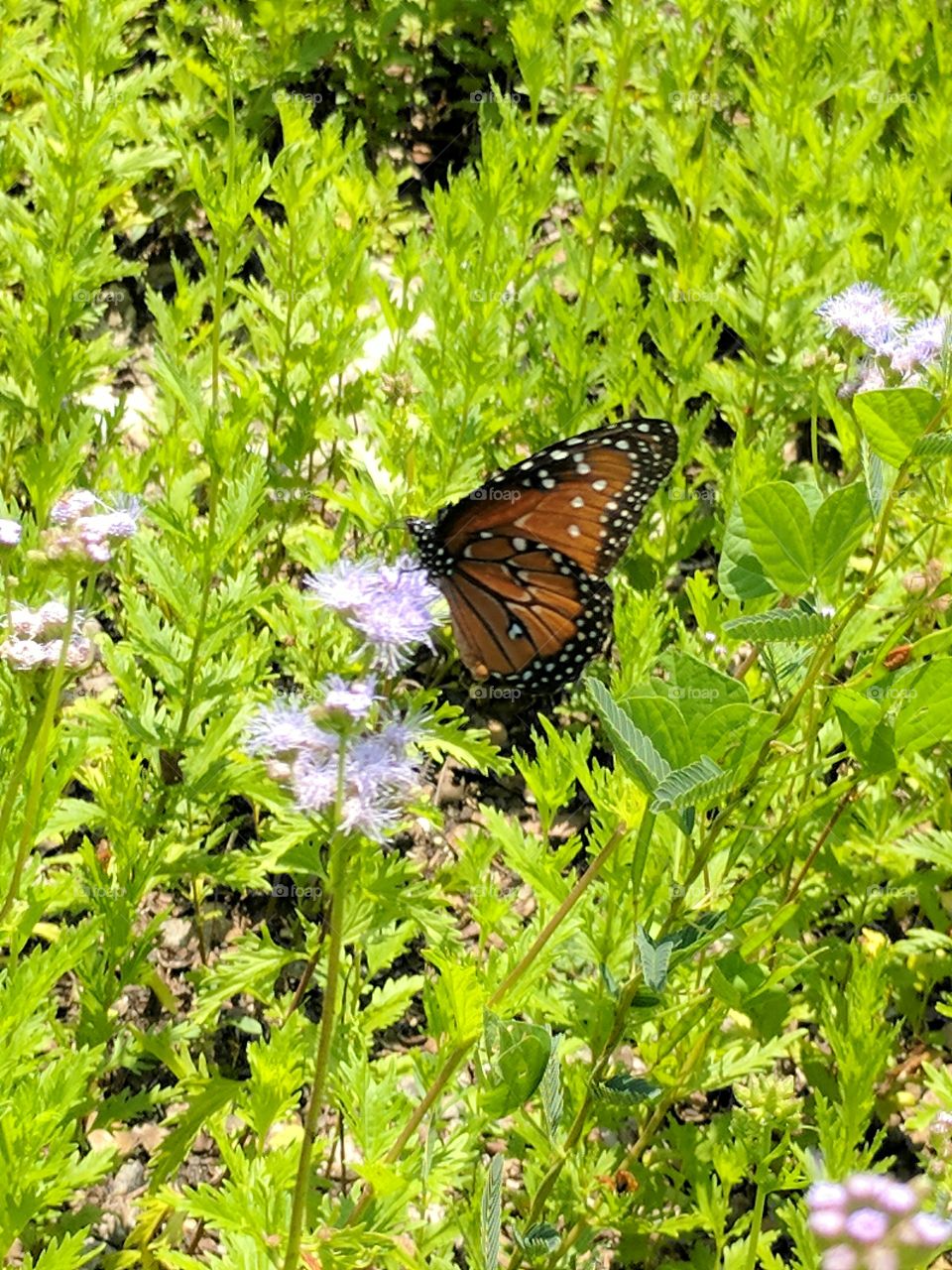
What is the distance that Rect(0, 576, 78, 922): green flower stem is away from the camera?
1939 mm

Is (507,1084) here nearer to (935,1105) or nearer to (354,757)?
(354,757)

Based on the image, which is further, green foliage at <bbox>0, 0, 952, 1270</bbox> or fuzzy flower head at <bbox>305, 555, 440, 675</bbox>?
green foliage at <bbox>0, 0, 952, 1270</bbox>

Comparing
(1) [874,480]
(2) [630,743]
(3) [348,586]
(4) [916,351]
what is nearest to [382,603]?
(3) [348,586]

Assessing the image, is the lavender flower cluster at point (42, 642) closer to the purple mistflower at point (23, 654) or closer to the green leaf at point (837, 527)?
the purple mistflower at point (23, 654)

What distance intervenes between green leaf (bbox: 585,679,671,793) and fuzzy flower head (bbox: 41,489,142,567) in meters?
0.81

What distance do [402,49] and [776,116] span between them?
2302 millimetres

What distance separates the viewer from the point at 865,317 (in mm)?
2887

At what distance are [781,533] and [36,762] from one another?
1.22 m

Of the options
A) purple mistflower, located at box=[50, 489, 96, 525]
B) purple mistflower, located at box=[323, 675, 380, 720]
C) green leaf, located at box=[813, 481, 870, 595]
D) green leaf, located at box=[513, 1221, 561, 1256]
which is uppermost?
purple mistflower, located at box=[50, 489, 96, 525]

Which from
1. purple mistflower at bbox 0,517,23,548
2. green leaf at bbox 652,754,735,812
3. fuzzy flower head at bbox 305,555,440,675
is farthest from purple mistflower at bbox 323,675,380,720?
purple mistflower at bbox 0,517,23,548

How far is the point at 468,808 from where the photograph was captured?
382 centimetres

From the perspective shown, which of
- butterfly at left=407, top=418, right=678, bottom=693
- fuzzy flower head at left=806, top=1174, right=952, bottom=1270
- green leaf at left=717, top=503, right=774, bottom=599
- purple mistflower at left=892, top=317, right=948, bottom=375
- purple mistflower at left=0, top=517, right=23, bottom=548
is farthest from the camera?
butterfly at left=407, top=418, right=678, bottom=693

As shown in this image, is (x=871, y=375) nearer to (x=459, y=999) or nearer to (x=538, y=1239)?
(x=459, y=999)

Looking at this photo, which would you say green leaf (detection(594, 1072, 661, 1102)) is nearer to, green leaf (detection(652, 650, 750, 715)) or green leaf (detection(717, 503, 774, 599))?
green leaf (detection(652, 650, 750, 715))
